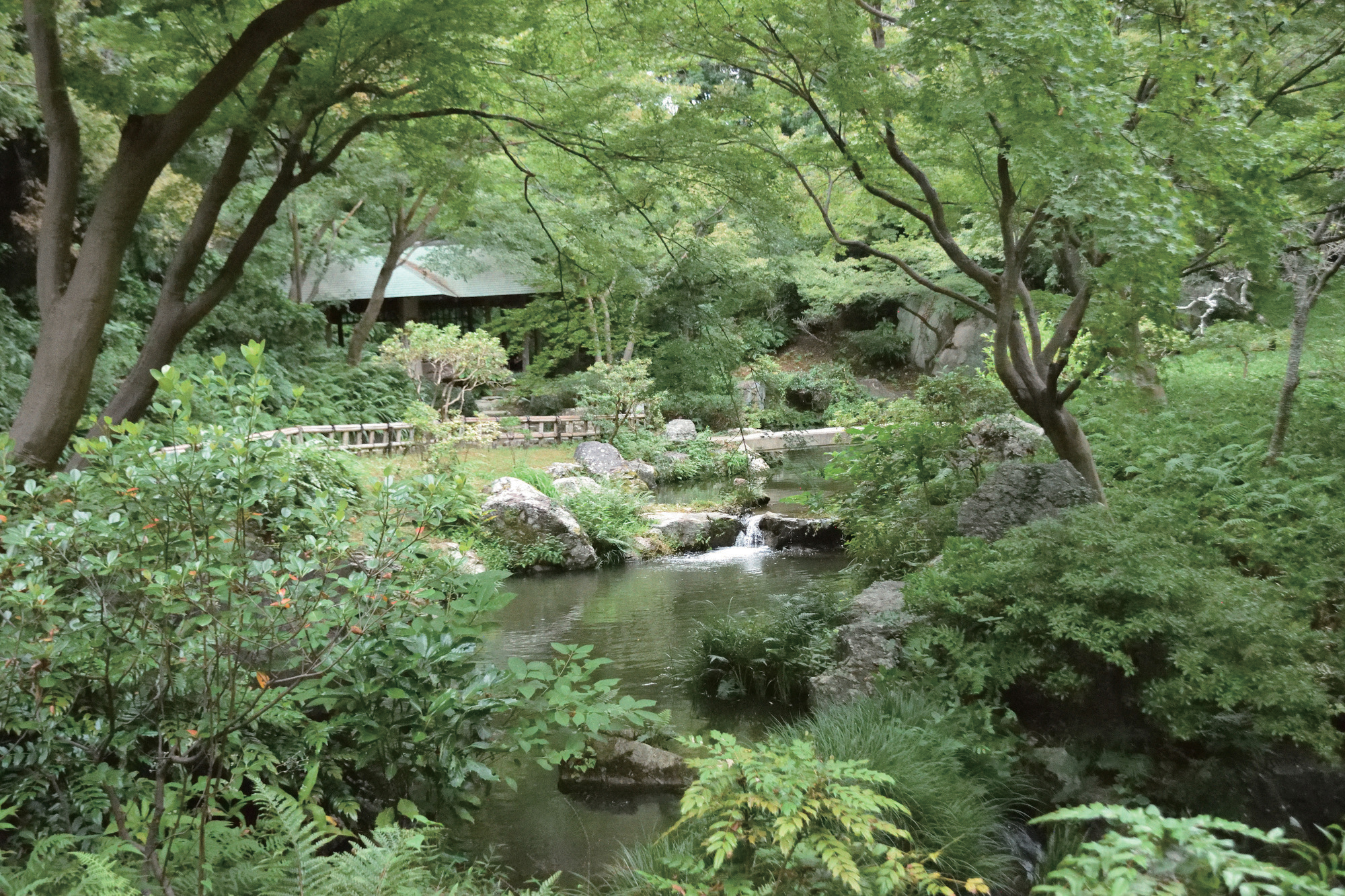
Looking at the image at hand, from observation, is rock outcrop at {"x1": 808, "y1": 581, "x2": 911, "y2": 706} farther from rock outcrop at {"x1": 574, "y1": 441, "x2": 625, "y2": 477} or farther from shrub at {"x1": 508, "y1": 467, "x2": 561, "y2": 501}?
rock outcrop at {"x1": 574, "y1": 441, "x2": 625, "y2": 477}

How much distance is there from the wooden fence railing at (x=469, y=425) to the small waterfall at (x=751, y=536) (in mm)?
5586

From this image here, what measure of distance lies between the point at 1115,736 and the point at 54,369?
585 centimetres

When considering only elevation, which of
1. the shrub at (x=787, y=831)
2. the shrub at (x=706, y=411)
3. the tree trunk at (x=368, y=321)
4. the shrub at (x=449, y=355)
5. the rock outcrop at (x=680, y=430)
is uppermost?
the tree trunk at (x=368, y=321)

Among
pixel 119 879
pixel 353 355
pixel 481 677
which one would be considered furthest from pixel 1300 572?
pixel 353 355

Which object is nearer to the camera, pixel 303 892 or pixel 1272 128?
pixel 303 892

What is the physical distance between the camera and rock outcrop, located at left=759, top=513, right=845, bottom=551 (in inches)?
442

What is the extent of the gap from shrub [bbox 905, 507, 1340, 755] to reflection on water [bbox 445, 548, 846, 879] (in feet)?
5.70

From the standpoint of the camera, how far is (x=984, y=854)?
135 inches

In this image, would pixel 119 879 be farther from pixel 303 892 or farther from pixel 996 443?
pixel 996 443

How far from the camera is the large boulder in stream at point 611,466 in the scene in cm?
1397

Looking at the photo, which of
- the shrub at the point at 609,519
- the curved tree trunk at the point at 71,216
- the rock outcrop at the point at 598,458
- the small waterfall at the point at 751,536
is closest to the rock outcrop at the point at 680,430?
the rock outcrop at the point at 598,458

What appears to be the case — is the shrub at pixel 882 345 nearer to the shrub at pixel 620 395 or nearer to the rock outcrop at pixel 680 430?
the rock outcrop at pixel 680 430

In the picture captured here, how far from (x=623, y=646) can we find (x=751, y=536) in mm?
4992

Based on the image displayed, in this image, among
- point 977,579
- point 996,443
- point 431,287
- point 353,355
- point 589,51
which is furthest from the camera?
point 431,287
